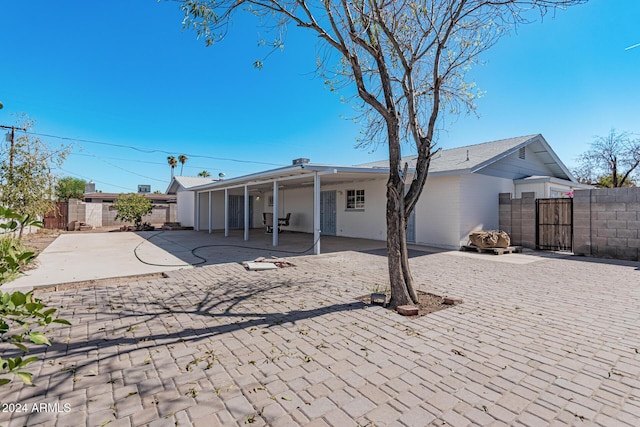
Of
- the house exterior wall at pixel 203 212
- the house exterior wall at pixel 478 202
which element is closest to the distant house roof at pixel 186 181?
the house exterior wall at pixel 203 212

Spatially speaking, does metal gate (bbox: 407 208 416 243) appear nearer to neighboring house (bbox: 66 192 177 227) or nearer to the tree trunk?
the tree trunk

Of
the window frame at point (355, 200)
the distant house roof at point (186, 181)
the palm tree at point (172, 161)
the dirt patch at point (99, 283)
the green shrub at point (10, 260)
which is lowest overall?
the dirt patch at point (99, 283)

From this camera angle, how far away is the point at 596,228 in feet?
29.4

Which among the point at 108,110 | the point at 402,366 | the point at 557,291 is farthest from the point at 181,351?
the point at 108,110

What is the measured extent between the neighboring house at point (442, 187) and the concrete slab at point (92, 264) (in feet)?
12.7

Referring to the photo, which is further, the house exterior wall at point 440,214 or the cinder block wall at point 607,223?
the house exterior wall at point 440,214

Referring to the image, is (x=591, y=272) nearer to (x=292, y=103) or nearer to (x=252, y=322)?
(x=252, y=322)

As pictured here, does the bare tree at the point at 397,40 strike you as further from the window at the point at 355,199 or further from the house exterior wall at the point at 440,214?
the window at the point at 355,199

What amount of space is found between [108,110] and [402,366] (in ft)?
72.2

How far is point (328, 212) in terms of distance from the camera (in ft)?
50.9

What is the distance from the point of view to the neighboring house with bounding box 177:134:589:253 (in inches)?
406

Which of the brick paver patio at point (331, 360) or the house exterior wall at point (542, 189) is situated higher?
the house exterior wall at point (542, 189)

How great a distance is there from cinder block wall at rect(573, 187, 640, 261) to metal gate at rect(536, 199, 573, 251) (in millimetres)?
586

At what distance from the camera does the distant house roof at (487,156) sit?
10.5 metres
